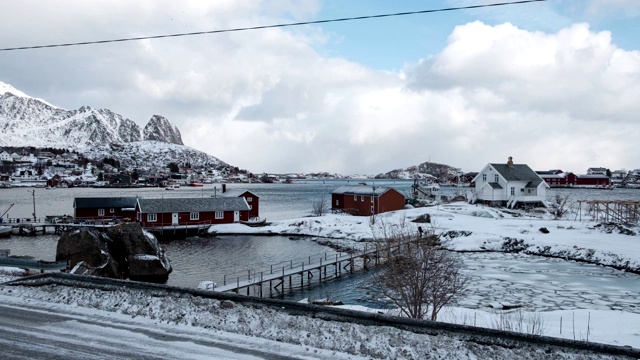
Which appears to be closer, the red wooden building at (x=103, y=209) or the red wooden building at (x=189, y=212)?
the red wooden building at (x=189, y=212)

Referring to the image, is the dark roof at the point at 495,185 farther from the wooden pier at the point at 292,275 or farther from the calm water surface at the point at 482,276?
the wooden pier at the point at 292,275

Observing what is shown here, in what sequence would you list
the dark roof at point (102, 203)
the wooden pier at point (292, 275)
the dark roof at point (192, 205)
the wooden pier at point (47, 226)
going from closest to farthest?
the wooden pier at point (292, 275) → the wooden pier at point (47, 226) → the dark roof at point (192, 205) → the dark roof at point (102, 203)

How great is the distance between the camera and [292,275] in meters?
36.4

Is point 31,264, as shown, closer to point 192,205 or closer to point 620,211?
point 192,205

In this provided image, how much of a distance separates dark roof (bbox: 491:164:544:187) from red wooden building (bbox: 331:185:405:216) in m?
16.1

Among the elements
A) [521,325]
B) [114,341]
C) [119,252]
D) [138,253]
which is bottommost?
[138,253]

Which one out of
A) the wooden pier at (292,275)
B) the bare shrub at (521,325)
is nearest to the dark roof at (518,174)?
the wooden pier at (292,275)

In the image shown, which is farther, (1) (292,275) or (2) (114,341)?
(1) (292,275)

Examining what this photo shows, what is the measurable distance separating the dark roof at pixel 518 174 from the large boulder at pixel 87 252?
5926 centimetres

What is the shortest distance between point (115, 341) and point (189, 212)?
55.9m

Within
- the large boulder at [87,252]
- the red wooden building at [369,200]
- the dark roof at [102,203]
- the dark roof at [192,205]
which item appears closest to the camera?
the large boulder at [87,252]

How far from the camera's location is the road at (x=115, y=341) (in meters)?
8.57

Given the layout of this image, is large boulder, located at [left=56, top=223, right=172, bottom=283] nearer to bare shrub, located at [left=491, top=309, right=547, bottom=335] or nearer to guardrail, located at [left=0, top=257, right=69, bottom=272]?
guardrail, located at [left=0, top=257, right=69, bottom=272]

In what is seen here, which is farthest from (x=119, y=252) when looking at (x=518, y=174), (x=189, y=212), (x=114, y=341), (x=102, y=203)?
(x=518, y=174)
